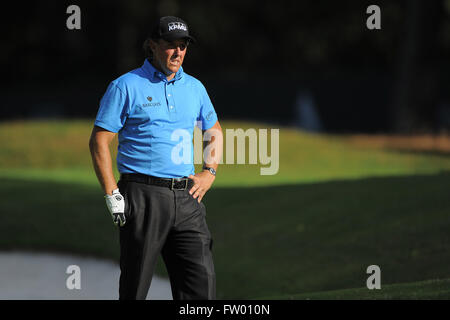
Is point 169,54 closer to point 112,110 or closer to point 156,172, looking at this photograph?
point 112,110

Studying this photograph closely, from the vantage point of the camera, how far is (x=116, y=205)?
540cm

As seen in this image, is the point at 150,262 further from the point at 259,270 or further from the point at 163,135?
the point at 259,270

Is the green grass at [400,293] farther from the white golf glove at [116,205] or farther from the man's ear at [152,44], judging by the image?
the man's ear at [152,44]

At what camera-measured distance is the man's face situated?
5.66 meters

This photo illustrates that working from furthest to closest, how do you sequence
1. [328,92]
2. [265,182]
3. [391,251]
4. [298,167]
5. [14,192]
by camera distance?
[328,92] → [298,167] → [265,182] → [14,192] → [391,251]

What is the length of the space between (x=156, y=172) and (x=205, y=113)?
671 mm

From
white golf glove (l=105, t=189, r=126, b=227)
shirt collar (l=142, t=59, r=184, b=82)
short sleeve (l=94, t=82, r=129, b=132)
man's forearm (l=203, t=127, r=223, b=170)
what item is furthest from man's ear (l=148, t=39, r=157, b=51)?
white golf glove (l=105, t=189, r=126, b=227)

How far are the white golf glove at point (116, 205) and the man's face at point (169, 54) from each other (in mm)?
903

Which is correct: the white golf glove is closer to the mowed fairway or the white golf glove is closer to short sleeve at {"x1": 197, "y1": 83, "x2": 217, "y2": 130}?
short sleeve at {"x1": 197, "y1": 83, "x2": 217, "y2": 130}

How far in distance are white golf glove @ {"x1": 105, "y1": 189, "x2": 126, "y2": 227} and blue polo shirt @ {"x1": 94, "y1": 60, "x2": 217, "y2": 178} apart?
0.24 meters

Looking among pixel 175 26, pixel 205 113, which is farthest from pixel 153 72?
pixel 205 113

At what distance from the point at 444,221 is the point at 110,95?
6.85 metres

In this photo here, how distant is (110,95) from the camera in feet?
18.2
